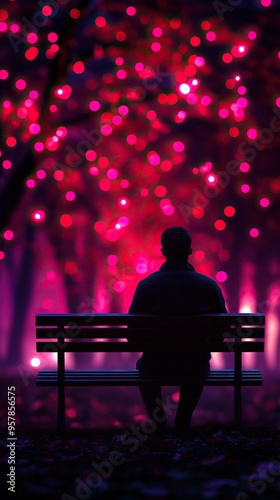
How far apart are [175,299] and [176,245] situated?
1.39ft

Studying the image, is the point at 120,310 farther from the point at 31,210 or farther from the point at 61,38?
the point at 61,38

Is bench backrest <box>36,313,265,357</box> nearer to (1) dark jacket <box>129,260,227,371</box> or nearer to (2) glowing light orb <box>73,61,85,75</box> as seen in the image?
(1) dark jacket <box>129,260,227,371</box>

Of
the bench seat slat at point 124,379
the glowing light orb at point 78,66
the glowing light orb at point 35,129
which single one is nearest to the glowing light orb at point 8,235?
the glowing light orb at point 35,129

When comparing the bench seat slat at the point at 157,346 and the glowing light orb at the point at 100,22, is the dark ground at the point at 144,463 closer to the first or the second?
the bench seat slat at the point at 157,346

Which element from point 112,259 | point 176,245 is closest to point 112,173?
point 112,259

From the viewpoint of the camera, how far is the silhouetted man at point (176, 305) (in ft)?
16.3

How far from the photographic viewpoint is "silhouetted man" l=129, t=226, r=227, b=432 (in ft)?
16.3

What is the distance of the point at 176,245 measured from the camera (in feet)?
16.8

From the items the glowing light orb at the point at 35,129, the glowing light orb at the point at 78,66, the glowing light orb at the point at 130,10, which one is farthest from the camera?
the glowing light orb at the point at 78,66

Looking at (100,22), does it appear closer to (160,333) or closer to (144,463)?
(160,333)

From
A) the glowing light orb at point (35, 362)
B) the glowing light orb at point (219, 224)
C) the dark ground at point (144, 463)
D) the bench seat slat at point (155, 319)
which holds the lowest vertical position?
the glowing light orb at point (35, 362)

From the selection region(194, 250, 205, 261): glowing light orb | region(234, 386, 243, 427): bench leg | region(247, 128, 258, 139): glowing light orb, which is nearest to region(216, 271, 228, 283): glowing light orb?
region(194, 250, 205, 261): glowing light orb

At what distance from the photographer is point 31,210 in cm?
1043

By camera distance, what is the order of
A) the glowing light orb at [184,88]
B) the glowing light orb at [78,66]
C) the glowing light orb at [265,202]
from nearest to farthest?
the glowing light orb at [184,88] → the glowing light orb at [78,66] → the glowing light orb at [265,202]
